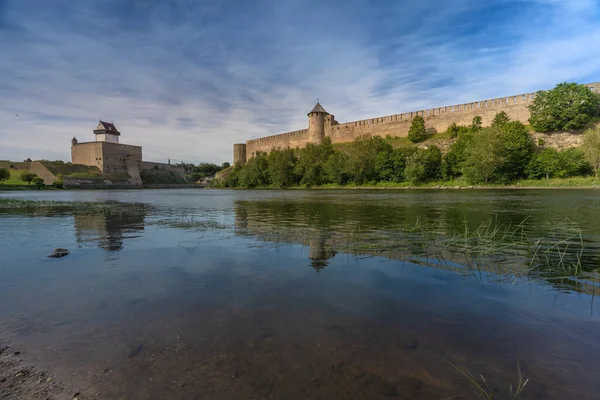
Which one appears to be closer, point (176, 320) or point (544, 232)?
point (176, 320)

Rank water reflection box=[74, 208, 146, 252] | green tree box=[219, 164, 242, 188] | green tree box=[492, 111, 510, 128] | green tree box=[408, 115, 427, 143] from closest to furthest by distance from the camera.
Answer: water reflection box=[74, 208, 146, 252] → green tree box=[492, 111, 510, 128] → green tree box=[408, 115, 427, 143] → green tree box=[219, 164, 242, 188]

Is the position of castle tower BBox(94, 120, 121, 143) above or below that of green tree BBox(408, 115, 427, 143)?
above

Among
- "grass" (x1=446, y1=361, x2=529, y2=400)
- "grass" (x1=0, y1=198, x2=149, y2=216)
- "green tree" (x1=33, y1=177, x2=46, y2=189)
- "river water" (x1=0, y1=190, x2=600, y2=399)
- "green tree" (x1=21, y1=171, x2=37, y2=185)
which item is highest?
"green tree" (x1=21, y1=171, x2=37, y2=185)

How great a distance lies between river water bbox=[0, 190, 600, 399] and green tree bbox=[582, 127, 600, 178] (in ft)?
112

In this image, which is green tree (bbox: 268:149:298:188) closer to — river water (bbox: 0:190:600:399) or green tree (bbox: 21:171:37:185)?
green tree (bbox: 21:171:37:185)

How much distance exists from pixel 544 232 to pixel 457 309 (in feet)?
19.2

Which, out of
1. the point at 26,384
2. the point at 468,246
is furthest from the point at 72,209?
the point at 468,246

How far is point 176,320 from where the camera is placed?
9.95 feet

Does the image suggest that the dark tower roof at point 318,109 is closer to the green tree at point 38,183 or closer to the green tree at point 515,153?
the green tree at point 515,153

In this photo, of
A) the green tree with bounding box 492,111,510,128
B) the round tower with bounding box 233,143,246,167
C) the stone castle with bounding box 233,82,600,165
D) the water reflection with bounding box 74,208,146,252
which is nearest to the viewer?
the water reflection with bounding box 74,208,146,252

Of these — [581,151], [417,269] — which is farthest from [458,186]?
[417,269]

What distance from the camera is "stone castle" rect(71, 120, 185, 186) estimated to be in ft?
250

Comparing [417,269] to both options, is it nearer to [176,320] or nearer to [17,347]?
[176,320]

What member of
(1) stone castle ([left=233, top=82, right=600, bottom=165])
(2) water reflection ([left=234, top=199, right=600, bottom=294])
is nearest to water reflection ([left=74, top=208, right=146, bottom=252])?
(2) water reflection ([left=234, top=199, right=600, bottom=294])
